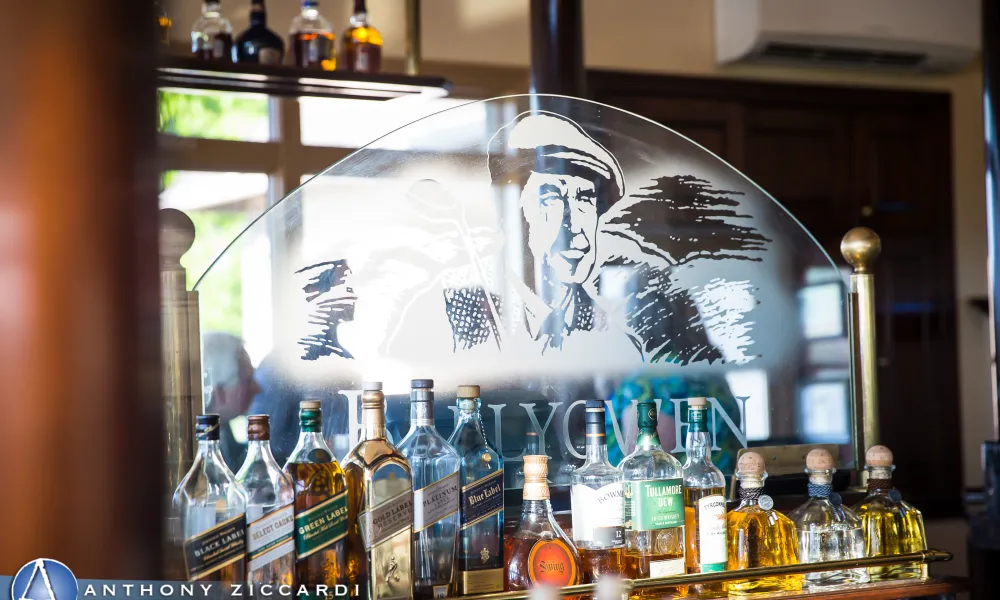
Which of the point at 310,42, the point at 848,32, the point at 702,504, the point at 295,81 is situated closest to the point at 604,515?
the point at 702,504

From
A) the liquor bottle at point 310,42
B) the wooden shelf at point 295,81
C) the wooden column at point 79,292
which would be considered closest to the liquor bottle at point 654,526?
the wooden column at point 79,292

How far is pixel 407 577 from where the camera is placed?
119 centimetres

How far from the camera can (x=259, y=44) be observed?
1982mm

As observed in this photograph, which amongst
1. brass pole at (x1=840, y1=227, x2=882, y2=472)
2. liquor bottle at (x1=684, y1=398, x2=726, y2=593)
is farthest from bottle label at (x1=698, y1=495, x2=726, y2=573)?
brass pole at (x1=840, y1=227, x2=882, y2=472)

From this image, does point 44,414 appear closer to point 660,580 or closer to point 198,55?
point 660,580

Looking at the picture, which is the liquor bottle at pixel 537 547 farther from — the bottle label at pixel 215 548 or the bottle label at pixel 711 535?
the bottle label at pixel 215 548

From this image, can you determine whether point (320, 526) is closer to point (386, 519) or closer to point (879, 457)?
point (386, 519)

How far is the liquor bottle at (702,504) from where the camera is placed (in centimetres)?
134

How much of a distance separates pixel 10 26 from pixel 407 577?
0.72m

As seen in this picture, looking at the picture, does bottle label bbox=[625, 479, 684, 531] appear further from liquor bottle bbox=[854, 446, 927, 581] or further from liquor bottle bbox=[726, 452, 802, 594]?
liquor bottle bbox=[854, 446, 927, 581]

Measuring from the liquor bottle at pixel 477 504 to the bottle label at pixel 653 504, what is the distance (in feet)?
0.56

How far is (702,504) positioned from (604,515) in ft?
0.47

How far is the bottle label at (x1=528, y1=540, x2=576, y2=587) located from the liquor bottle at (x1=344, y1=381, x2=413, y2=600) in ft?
0.55

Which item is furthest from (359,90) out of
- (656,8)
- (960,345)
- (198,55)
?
(960,345)
